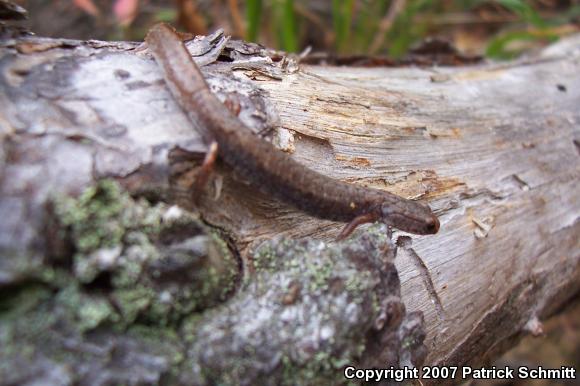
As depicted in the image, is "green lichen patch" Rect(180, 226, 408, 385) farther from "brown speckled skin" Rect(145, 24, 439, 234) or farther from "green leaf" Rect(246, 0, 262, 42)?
"green leaf" Rect(246, 0, 262, 42)

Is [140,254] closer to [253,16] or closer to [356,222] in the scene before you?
[356,222]

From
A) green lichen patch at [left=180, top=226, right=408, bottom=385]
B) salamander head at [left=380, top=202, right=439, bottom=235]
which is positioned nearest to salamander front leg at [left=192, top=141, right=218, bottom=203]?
green lichen patch at [left=180, top=226, right=408, bottom=385]

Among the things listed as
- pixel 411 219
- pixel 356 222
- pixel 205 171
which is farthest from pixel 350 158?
pixel 205 171

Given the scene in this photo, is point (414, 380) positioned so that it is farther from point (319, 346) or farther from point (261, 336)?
point (261, 336)

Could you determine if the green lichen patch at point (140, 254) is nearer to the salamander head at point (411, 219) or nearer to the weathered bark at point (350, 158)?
the weathered bark at point (350, 158)

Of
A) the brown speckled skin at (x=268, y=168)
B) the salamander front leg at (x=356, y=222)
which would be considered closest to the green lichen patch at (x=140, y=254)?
the brown speckled skin at (x=268, y=168)

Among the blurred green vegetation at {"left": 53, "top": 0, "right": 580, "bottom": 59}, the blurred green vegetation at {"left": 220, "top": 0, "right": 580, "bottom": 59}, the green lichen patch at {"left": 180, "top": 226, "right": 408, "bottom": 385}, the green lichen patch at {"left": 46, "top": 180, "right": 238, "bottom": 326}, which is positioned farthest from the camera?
the blurred green vegetation at {"left": 53, "top": 0, "right": 580, "bottom": 59}
